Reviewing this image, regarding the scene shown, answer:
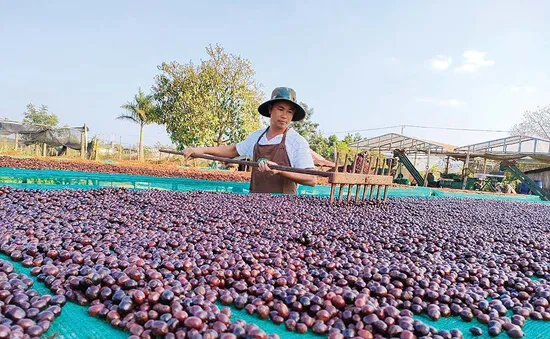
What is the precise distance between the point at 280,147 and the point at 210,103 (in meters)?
11.0

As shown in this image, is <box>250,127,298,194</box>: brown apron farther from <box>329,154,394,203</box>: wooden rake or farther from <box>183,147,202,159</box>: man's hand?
<box>329,154,394,203</box>: wooden rake

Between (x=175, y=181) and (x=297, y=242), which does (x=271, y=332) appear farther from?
(x=175, y=181)

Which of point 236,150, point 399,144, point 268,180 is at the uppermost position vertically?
point 399,144

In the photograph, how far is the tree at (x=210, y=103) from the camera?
14.1 m

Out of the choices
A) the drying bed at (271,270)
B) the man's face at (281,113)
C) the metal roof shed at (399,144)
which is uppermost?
the metal roof shed at (399,144)

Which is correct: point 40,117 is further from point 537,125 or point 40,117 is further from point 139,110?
point 537,125

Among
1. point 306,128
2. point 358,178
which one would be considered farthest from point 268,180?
point 306,128

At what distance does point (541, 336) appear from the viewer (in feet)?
3.58

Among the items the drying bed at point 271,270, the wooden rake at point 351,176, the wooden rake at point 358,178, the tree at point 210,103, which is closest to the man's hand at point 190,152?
the wooden rake at point 351,176

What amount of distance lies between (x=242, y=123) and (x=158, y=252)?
13334 mm

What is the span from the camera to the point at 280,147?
4.05m

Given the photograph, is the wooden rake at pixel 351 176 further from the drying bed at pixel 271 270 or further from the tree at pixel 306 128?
the tree at pixel 306 128

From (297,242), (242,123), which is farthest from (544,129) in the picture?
(297,242)

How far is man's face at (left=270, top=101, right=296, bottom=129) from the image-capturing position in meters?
3.96
